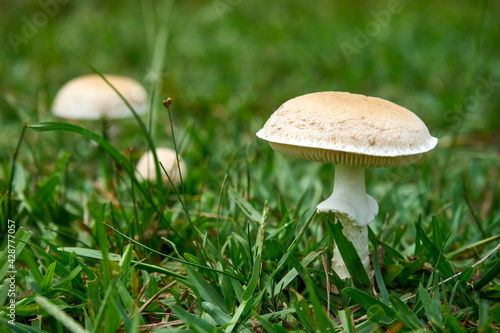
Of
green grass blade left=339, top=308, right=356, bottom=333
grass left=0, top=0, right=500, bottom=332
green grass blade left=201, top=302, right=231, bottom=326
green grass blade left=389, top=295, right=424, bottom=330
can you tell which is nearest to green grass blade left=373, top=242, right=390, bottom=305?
grass left=0, top=0, right=500, bottom=332

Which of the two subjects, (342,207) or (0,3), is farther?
(0,3)

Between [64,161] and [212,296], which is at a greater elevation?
[64,161]

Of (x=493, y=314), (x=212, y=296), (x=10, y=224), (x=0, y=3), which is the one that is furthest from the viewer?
(x=0, y=3)

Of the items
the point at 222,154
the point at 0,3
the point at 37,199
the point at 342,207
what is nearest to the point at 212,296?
the point at 342,207

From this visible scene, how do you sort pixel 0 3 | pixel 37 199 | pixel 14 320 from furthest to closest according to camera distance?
1. pixel 0 3
2. pixel 37 199
3. pixel 14 320

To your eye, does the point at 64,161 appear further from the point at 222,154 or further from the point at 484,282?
the point at 484,282

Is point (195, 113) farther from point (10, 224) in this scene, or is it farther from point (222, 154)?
point (10, 224)

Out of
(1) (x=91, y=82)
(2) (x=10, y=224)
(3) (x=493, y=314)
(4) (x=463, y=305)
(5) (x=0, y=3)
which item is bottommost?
(4) (x=463, y=305)

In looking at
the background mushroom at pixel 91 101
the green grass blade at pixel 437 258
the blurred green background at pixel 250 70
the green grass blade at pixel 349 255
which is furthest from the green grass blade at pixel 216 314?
the background mushroom at pixel 91 101
